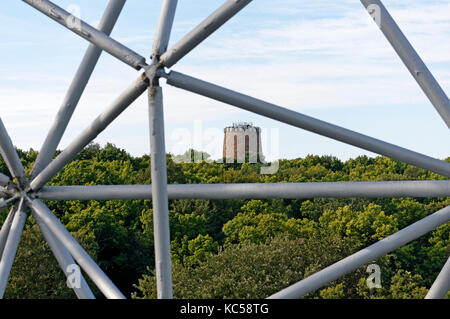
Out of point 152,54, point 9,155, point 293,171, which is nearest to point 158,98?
point 152,54

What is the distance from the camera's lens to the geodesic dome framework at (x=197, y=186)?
6488 mm

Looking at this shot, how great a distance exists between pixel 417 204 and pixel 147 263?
78.4ft

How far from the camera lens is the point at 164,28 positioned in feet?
22.5

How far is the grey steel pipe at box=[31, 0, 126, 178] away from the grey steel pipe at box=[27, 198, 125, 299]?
24.2 inches

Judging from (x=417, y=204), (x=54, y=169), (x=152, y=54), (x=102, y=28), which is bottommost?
(x=54, y=169)

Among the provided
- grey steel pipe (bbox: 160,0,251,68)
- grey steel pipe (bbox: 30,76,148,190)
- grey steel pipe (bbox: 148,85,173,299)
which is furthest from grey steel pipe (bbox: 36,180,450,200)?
grey steel pipe (bbox: 160,0,251,68)

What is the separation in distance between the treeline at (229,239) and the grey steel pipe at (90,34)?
31212 mm

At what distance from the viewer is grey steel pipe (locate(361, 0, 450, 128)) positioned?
6582 millimetres

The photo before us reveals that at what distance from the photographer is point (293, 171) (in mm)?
68750

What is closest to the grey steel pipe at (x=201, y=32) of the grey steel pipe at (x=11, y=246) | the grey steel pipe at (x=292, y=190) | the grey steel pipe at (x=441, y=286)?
the grey steel pipe at (x=292, y=190)

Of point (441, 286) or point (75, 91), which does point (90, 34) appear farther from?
point (441, 286)

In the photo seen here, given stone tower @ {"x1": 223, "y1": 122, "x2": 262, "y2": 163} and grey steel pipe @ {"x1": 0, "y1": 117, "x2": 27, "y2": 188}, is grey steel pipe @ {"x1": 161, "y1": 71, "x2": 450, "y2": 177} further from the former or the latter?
stone tower @ {"x1": 223, "y1": 122, "x2": 262, "y2": 163}

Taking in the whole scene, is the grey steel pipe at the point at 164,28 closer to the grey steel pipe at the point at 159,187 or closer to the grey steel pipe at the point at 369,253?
the grey steel pipe at the point at 159,187
